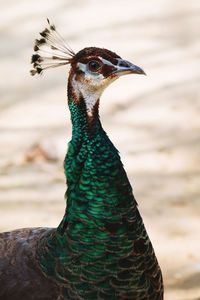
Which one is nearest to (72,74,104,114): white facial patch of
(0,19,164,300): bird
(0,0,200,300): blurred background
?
(0,19,164,300): bird

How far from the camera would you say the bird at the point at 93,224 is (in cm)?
272

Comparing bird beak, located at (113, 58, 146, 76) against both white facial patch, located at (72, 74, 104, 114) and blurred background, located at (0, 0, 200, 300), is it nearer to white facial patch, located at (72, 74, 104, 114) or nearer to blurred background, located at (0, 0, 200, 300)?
white facial patch, located at (72, 74, 104, 114)

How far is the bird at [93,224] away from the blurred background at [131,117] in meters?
0.94

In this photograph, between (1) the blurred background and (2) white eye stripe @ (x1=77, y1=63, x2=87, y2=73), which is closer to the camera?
(2) white eye stripe @ (x1=77, y1=63, x2=87, y2=73)

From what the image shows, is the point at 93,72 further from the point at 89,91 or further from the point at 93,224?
the point at 93,224

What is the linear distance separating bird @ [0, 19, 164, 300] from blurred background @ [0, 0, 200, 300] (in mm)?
936

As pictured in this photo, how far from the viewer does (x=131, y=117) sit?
17.3ft

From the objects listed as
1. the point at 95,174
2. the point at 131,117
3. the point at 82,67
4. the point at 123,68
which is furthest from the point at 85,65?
the point at 131,117

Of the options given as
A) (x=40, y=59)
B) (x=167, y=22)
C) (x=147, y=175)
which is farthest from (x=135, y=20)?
(x=40, y=59)

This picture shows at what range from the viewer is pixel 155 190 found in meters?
4.48

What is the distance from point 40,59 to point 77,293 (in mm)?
755

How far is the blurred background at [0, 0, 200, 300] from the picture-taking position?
4191 millimetres

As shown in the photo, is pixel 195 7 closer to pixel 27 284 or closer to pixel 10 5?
pixel 10 5

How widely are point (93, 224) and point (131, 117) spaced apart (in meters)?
2.60
